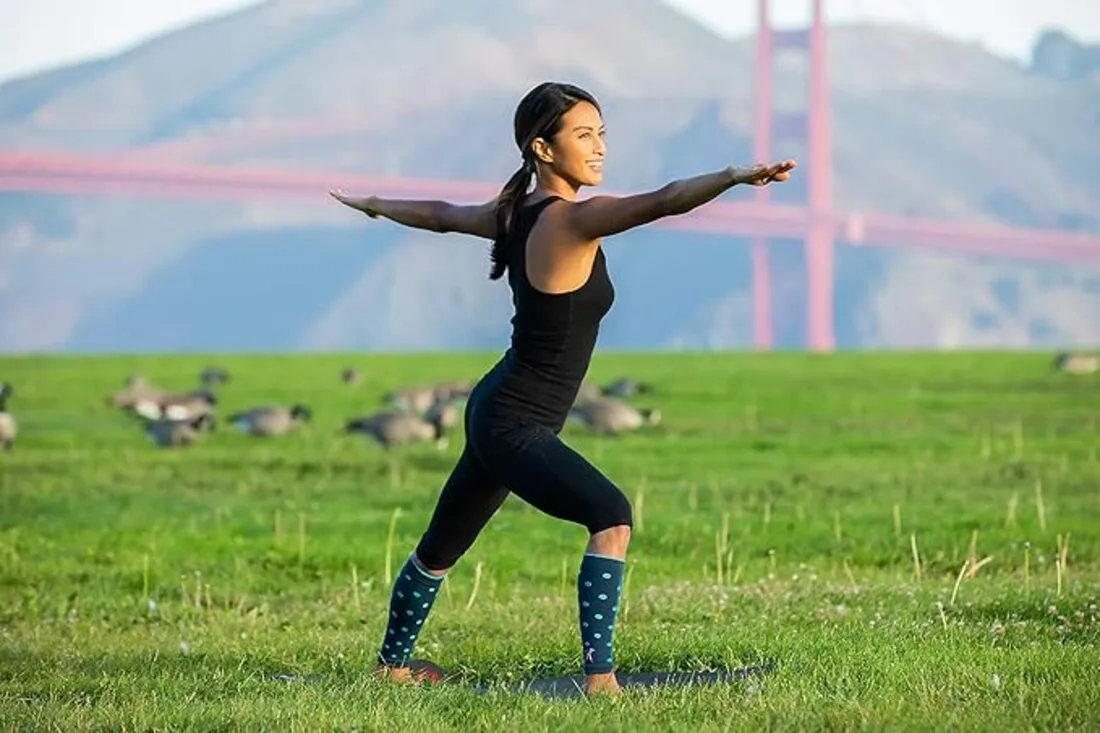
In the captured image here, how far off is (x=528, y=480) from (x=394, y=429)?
19094mm

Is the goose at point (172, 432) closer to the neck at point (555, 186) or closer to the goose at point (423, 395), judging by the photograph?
the goose at point (423, 395)

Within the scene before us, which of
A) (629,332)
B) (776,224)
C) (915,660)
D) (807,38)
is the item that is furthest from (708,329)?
(915,660)

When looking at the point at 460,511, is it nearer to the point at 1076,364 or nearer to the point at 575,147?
the point at 575,147

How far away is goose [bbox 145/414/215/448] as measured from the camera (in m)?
28.0

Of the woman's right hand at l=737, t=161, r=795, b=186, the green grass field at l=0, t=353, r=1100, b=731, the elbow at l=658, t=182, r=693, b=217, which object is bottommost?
the green grass field at l=0, t=353, r=1100, b=731

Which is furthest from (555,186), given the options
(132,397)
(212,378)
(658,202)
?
(212,378)

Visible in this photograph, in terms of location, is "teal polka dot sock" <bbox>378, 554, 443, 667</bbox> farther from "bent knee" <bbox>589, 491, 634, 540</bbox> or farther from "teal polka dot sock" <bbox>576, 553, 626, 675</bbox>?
"bent knee" <bbox>589, 491, 634, 540</bbox>

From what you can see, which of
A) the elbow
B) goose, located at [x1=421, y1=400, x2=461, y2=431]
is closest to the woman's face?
the elbow

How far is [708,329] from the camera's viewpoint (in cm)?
16250

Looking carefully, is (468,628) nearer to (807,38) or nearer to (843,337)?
(807,38)

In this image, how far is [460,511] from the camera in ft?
28.4

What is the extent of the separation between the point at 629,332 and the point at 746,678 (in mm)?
161322

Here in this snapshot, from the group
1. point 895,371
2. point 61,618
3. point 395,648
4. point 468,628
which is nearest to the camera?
point 395,648

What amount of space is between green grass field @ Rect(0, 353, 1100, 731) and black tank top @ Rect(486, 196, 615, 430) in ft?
3.47
